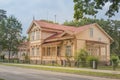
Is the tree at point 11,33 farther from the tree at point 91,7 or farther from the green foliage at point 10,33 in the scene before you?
the tree at point 91,7

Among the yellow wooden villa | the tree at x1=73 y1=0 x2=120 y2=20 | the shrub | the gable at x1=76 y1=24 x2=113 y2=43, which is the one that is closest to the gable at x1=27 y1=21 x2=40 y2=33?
the yellow wooden villa

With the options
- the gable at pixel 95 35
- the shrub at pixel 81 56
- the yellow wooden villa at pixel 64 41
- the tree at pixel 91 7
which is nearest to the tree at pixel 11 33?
the yellow wooden villa at pixel 64 41

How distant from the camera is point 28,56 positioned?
2721 inches

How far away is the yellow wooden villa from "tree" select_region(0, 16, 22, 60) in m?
8.90

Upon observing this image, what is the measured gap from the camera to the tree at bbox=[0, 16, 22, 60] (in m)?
73.9

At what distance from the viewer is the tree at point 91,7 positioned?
22562 mm

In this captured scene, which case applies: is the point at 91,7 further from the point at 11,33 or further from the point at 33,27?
the point at 11,33

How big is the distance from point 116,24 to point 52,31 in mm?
30295

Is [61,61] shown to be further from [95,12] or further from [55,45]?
[95,12]

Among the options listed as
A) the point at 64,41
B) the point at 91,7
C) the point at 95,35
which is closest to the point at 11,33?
the point at 64,41

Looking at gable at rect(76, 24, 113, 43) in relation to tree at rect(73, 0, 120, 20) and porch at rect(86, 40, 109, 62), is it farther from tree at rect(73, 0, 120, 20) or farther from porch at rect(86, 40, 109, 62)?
tree at rect(73, 0, 120, 20)

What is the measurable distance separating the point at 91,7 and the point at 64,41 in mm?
32292

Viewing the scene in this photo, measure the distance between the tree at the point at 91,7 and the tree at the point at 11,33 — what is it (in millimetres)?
51799

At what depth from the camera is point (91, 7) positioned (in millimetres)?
23188
